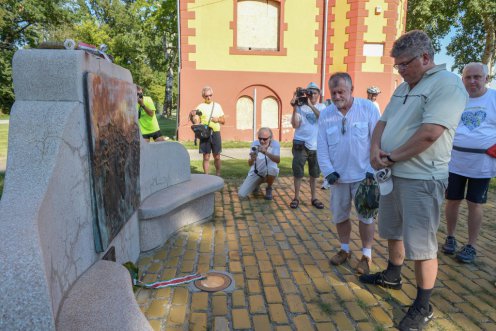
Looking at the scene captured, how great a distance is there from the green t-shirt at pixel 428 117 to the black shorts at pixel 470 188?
134 centimetres

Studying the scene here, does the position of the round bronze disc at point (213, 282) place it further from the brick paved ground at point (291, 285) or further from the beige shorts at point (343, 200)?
the beige shorts at point (343, 200)

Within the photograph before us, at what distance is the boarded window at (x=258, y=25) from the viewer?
1306 cm

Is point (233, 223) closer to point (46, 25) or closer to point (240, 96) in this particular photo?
point (240, 96)

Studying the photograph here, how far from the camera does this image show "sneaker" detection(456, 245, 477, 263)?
3617 millimetres

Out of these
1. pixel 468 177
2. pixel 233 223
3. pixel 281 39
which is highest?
pixel 281 39

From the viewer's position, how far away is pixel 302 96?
518 centimetres

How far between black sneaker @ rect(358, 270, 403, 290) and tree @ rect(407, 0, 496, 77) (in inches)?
877

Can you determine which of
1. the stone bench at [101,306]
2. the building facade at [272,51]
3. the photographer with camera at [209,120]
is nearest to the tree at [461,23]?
the building facade at [272,51]

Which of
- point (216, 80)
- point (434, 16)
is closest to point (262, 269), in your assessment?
point (216, 80)

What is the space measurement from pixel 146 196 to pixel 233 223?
4.12ft

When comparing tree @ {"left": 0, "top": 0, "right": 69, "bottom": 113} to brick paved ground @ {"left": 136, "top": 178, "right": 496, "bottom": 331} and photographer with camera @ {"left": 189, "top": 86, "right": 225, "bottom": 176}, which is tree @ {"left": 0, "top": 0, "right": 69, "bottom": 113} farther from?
brick paved ground @ {"left": 136, "top": 178, "right": 496, "bottom": 331}

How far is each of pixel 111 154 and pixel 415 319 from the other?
2.44 m

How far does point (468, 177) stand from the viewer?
11.8 feet

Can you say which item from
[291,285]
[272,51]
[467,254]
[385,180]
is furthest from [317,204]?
[272,51]
